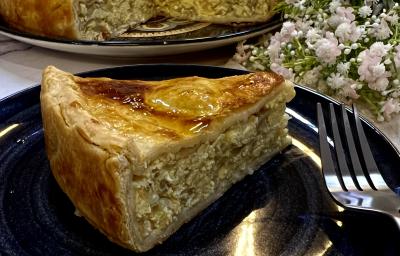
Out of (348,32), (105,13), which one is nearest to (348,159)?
(348,32)

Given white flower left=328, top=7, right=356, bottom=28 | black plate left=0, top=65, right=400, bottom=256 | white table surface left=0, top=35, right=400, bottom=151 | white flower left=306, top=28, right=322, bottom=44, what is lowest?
white table surface left=0, top=35, right=400, bottom=151

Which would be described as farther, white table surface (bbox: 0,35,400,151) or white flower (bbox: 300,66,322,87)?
white table surface (bbox: 0,35,400,151)

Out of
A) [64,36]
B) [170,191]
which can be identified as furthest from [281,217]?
[64,36]

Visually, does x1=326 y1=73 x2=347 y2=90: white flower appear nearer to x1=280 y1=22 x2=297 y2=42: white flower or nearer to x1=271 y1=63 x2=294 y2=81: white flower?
x1=271 y1=63 x2=294 y2=81: white flower

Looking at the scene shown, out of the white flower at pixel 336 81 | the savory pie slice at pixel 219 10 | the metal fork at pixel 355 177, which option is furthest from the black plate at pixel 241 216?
the savory pie slice at pixel 219 10

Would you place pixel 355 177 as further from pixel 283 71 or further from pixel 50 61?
pixel 50 61

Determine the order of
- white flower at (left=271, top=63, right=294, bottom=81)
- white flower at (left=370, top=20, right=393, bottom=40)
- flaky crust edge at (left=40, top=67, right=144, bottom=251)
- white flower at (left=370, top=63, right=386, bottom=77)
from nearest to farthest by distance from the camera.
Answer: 1. flaky crust edge at (left=40, top=67, right=144, bottom=251)
2. white flower at (left=370, top=63, right=386, bottom=77)
3. white flower at (left=370, top=20, right=393, bottom=40)
4. white flower at (left=271, top=63, right=294, bottom=81)

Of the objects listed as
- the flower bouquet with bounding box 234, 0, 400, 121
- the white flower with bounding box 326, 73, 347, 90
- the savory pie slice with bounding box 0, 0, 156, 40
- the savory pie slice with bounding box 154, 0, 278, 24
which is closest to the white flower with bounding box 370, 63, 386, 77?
the flower bouquet with bounding box 234, 0, 400, 121
